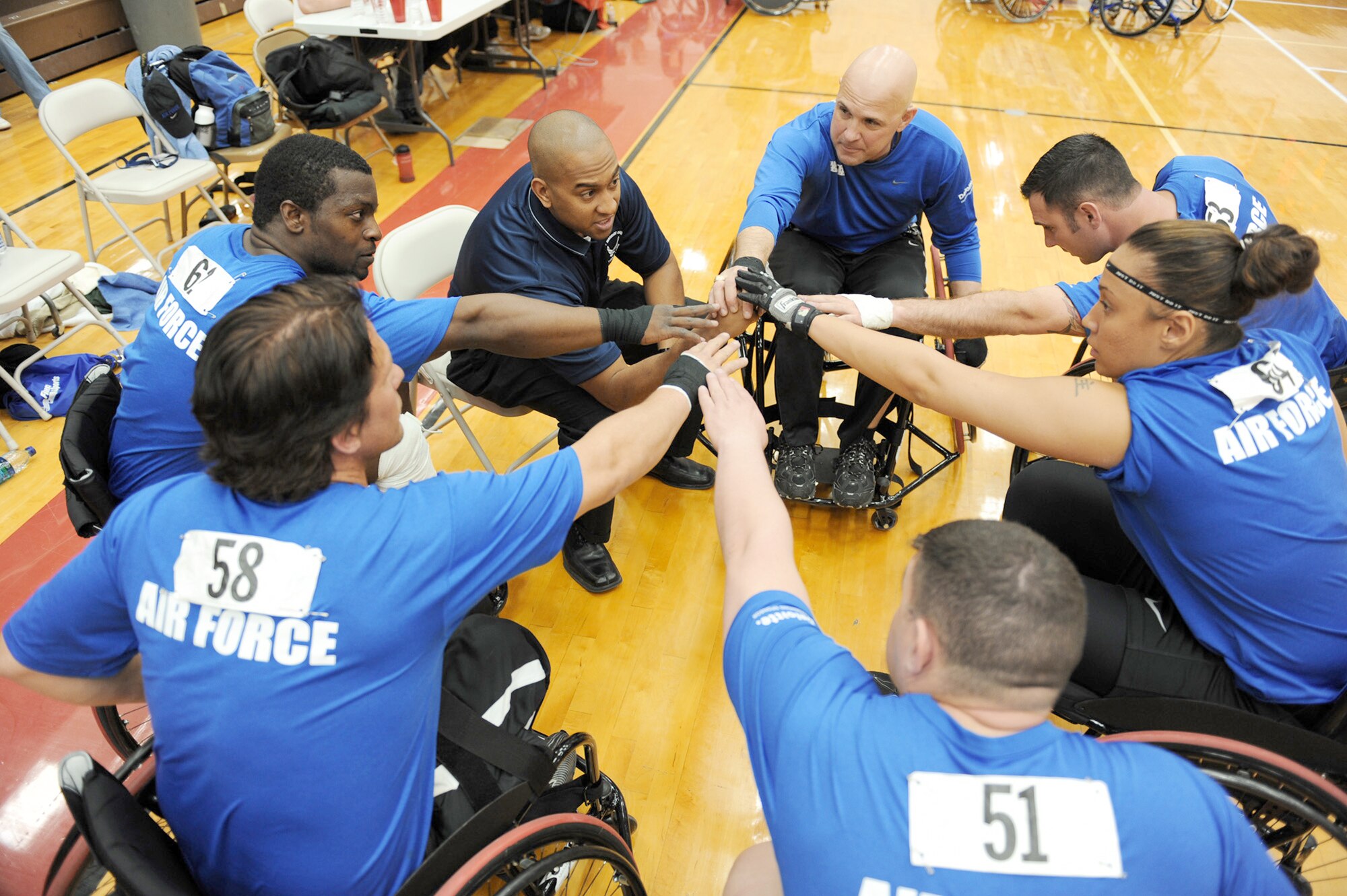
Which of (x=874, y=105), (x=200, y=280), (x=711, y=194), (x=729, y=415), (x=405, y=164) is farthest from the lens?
(x=405, y=164)

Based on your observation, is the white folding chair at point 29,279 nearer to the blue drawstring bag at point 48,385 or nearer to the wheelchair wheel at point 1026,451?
the blue drawstring bag at point 48,385

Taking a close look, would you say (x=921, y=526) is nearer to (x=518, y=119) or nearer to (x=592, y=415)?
(x=592, y=415)

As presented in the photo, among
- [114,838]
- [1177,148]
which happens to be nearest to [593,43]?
[1177,148]

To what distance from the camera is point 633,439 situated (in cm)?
164

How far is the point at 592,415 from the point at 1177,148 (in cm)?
598

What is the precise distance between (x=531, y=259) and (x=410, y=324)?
1.79 ft

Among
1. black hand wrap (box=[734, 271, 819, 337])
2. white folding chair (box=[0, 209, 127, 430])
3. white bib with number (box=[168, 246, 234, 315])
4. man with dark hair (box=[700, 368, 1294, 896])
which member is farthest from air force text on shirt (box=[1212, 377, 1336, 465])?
white folding chair (box=[0, 209, 127, 430])

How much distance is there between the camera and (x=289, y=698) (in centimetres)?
115

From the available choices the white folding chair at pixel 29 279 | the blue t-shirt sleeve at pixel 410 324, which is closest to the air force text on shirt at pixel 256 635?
the blue t-shirt sleeve at pixel 410 324

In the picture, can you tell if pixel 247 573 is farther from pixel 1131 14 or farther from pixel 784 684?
pixel 1131 14

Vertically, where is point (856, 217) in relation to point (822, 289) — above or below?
above

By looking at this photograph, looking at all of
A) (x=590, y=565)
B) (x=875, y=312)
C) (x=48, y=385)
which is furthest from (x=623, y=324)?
(x=48, y=385)

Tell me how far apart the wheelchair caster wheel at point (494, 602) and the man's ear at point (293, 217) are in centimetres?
115

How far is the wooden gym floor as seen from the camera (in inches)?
89.2
